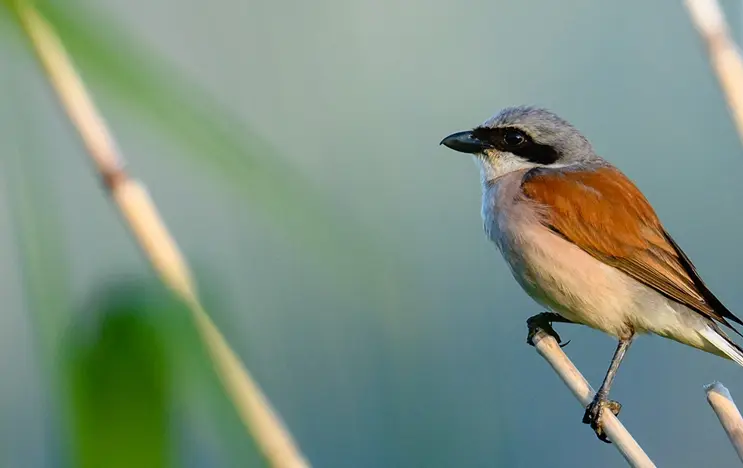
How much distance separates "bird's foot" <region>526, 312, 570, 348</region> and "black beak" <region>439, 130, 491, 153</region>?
0.42m

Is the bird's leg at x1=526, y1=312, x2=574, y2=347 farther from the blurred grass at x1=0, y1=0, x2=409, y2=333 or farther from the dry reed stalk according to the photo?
the blurred grass at x1=0, y1=0, x2=409, y2=333

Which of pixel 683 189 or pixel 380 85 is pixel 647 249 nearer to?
pixel 380 85

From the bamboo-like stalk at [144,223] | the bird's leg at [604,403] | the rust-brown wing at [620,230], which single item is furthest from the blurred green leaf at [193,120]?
the rust-brown wing at [620,230]

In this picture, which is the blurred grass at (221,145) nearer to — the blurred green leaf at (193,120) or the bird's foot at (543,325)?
the blurred green leaf at (193,120)

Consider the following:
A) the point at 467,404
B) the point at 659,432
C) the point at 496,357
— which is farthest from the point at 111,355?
the point at 659,432

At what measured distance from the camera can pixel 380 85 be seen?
2.07 m

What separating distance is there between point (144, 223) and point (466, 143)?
1374mm

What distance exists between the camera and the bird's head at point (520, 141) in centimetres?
209

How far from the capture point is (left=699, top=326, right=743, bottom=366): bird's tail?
1.67m

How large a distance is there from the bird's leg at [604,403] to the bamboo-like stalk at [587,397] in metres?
0.04

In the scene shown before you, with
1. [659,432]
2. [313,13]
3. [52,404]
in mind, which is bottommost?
[659,432]

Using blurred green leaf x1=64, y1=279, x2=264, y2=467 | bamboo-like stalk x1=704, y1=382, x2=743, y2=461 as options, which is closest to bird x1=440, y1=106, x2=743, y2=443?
bamboo-like stalk x1=704, y1=382, x2=743, y2=461

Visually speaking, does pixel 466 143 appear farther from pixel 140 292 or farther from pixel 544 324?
pixel 140 292

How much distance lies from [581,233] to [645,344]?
Answer: 3.19 ft
